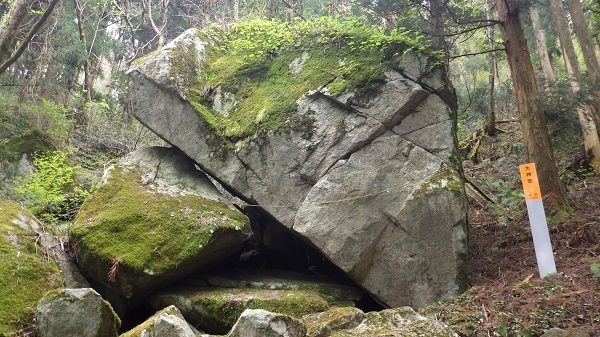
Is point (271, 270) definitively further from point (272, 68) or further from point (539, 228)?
point (539, 228)

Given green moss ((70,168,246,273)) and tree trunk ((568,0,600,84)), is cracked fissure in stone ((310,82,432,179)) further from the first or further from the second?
tree trunk ((568,0,600,84))

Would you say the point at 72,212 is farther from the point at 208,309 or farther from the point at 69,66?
the point at 69,66

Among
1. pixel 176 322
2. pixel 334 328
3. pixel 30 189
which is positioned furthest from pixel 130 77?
pixel 334 328

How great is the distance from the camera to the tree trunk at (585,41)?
392 inches

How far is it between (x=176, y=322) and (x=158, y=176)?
3965 mm

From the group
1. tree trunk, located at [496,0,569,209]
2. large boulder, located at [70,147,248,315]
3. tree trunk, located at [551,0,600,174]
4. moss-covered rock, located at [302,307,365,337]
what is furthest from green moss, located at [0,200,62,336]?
tree trunk, located at [551,0,600,174]

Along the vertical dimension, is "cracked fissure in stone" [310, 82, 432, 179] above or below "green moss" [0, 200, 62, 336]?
above

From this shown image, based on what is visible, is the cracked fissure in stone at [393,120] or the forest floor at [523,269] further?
the cracked fissure in stone at [393,120]

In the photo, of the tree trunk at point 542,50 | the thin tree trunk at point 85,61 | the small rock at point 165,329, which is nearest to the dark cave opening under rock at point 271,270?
the small rock at point 165,329

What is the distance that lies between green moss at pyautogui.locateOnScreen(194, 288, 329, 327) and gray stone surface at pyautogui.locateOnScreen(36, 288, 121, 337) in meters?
1.55

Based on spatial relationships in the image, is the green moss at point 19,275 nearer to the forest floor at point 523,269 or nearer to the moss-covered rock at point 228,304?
the moss-covered rock at point 228,304

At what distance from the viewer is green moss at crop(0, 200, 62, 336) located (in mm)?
4906

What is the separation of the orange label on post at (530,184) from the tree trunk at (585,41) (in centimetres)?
576

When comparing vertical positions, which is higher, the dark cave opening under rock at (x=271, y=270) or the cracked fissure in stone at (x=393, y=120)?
the cracked fissure in stone at (x=393, y=120)
